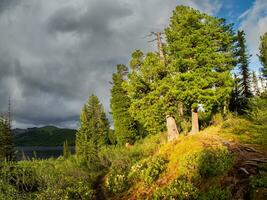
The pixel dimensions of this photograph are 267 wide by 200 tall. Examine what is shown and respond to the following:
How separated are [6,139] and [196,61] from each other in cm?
3280

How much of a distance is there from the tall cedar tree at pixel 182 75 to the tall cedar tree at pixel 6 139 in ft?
85.7

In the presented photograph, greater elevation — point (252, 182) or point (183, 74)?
point (183, 74)

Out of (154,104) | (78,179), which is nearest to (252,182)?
(78,179)

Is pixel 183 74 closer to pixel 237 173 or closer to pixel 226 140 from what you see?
pixel 226 140

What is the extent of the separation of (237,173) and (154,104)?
12073 millimetres

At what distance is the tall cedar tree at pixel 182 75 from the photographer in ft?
77.7

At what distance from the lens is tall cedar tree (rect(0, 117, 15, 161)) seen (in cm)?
4388

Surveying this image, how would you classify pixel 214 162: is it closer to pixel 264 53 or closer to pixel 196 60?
pixel 196 60

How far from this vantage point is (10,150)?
4509 cm

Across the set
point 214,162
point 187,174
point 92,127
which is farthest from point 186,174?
point 92,127

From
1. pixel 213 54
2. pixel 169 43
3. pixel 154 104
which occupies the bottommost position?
pixel 154 104

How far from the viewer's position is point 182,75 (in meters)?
23.6

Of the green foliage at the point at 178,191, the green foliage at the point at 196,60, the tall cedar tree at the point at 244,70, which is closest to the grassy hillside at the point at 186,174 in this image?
the green foliage at the point at 178,191

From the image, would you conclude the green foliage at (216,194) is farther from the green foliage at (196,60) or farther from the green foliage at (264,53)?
the green foliage at (264,53)
